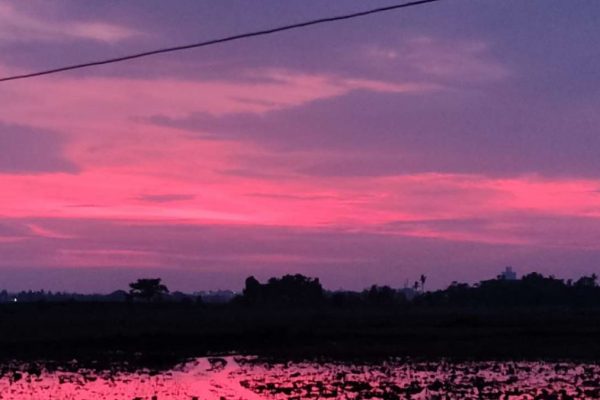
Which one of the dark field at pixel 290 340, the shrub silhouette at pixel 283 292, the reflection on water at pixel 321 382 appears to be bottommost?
the reflection on water at pixel 321 382

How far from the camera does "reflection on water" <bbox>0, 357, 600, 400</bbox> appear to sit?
23.3m

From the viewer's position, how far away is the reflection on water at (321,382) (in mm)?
23328

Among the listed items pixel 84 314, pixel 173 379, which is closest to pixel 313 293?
pixel 84 314

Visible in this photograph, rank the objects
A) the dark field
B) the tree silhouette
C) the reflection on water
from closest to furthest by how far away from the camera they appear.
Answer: the reflection on water
the dark field
the tree silhouette

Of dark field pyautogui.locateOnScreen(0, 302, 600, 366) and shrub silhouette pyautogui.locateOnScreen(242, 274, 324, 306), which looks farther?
shrub silhouette pyautogui.locateOnScreen(242, 274, 324, 306)

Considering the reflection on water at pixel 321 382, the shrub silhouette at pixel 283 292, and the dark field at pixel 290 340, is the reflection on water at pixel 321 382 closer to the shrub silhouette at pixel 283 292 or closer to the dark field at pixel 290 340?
the dark field at pixel 290 340

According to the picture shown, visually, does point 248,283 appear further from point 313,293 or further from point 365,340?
point 365,340

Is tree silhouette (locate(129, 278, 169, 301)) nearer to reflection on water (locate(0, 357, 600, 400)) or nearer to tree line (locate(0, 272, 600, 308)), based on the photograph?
tree line (locate(0, 272, 600, 308))

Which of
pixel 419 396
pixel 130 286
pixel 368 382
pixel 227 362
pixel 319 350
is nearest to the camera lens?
pixel 419 396

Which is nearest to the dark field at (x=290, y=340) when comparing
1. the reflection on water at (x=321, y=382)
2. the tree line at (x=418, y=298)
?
the reflection on water at (x=321, y=382)

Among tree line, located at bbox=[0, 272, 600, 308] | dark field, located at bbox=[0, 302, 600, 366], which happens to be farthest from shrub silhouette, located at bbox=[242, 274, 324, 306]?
dark field, located at bbox=[0, 302, 600, 366]

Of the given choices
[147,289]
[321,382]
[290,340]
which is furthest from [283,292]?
[321,382]

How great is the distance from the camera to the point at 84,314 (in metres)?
80.6

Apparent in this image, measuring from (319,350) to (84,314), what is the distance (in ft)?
144
